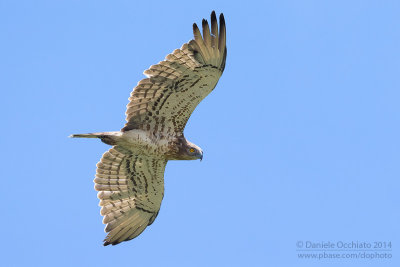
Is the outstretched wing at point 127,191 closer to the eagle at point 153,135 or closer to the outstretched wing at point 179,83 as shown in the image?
the eagle at point 153,135

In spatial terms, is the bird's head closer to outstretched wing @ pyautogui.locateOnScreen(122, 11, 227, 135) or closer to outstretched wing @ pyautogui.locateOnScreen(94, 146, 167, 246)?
outstretched wing @ pyautogui.locateOnScreen(122, 11, 227, 135)

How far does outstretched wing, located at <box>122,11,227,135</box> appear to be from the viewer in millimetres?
11078

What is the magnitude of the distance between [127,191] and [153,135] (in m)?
1.46

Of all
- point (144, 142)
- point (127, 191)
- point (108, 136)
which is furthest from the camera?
point (127, 191)

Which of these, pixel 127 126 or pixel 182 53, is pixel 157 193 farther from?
pixel 182 53

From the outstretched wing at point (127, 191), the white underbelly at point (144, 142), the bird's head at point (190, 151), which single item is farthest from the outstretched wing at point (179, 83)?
the outstretched wing at point (127, 191)

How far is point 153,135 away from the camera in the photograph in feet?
38.9

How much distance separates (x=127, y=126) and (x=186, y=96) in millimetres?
1156

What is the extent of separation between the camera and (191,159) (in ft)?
39.4

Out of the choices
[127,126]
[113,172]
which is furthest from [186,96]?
[113,172]

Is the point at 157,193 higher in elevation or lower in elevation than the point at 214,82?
lower

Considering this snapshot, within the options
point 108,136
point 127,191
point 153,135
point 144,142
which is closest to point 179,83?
point 153,135

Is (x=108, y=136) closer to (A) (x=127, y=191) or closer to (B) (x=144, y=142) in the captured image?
(B) (x=144, y=142)

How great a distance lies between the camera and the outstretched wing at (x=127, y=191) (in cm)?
1232
